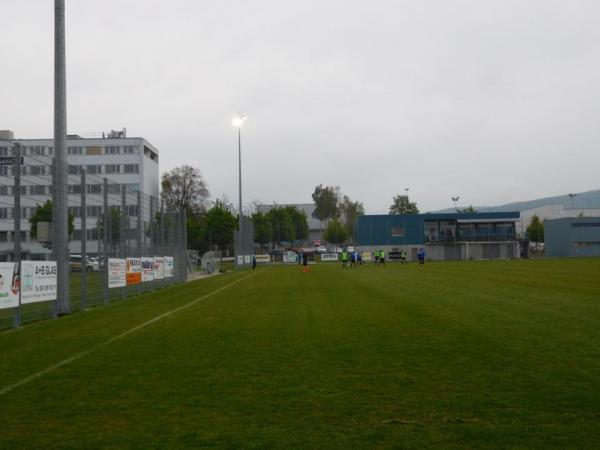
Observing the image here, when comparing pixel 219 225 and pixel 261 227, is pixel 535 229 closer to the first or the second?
pixel 261 227

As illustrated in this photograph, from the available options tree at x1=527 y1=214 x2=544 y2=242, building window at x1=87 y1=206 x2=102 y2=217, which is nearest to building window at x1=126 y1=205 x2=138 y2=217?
building window at x1=87 y1=206 x2=102 y2=217

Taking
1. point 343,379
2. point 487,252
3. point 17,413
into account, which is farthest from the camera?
point 487,252

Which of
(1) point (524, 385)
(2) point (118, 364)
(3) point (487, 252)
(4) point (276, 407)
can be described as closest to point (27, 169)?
(2) point (118, 364)

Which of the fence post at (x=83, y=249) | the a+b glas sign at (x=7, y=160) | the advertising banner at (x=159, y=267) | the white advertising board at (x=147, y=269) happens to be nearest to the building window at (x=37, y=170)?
the a+b glas sign at (x=7, y=160)

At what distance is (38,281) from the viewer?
14.7 meters

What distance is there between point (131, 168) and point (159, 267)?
186 ft

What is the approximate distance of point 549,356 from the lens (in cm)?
838

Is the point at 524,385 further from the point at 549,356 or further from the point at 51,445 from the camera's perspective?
the point at 51,445

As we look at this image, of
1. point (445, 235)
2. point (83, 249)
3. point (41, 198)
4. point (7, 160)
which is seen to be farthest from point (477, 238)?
point (7, 160)

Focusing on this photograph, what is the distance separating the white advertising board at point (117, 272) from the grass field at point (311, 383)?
22.4 feet

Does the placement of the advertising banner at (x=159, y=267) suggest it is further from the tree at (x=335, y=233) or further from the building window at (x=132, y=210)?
the tree at (x=335, y=233)

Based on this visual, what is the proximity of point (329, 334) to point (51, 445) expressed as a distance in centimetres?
651

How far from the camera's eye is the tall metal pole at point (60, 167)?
16344mm

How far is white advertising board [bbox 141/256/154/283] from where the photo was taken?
25.3m
